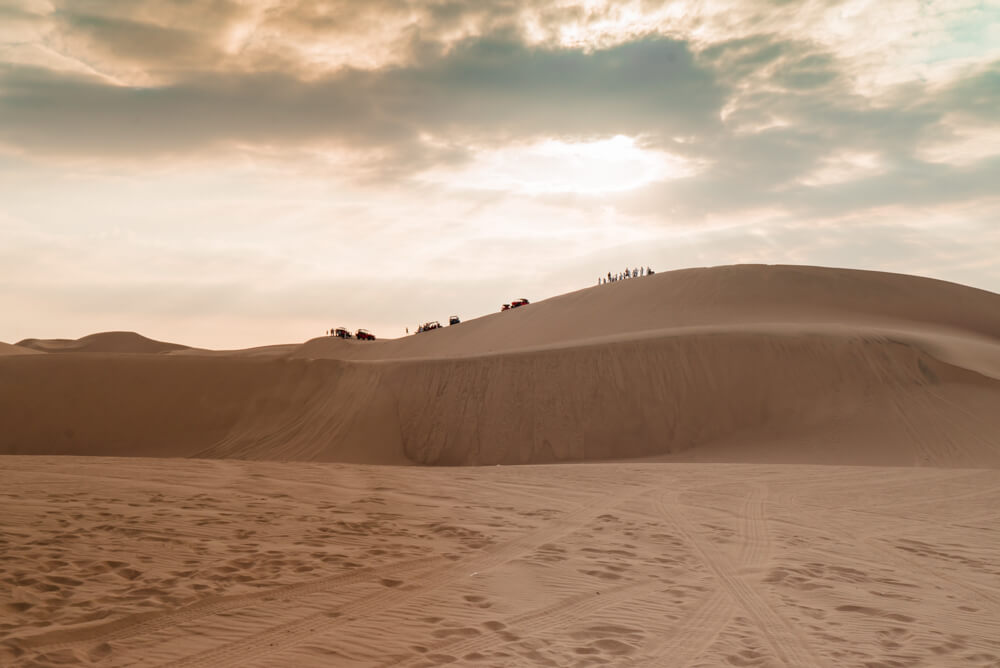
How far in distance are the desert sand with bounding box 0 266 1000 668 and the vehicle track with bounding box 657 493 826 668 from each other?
0.04m

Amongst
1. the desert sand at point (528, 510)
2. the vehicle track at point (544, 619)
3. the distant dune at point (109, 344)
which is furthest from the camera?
the distant dune at point (109, 344)

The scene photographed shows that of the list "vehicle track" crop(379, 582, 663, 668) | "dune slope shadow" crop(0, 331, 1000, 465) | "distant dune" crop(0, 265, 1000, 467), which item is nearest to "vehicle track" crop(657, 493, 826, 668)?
"vehicle track" crop(379, 582, 663, 668)

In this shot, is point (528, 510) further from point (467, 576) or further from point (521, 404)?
point (521, 404)

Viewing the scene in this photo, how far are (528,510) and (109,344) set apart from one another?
95.8 meters

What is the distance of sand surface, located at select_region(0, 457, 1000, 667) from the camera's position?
516 centimetres

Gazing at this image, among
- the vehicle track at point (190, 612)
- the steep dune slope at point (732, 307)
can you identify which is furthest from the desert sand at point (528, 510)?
the steep dune slope at point (732, 307)

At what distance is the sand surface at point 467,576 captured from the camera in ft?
16.9

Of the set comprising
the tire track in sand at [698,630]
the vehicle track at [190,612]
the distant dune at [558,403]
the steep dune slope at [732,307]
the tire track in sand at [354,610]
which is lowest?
the tire track in sand at [698,630]

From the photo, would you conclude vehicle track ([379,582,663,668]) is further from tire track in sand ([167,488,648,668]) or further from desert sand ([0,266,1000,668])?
tire track in sand ([167,488,648,668])

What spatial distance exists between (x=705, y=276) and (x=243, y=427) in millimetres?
34281

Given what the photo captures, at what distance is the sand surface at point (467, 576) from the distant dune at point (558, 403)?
35.0 feet

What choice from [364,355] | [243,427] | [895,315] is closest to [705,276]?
[895,315]

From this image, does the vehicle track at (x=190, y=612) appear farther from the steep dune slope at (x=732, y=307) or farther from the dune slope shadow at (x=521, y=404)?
the steep dune slope at (x=732, y=307)

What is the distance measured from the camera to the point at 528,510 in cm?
1055
